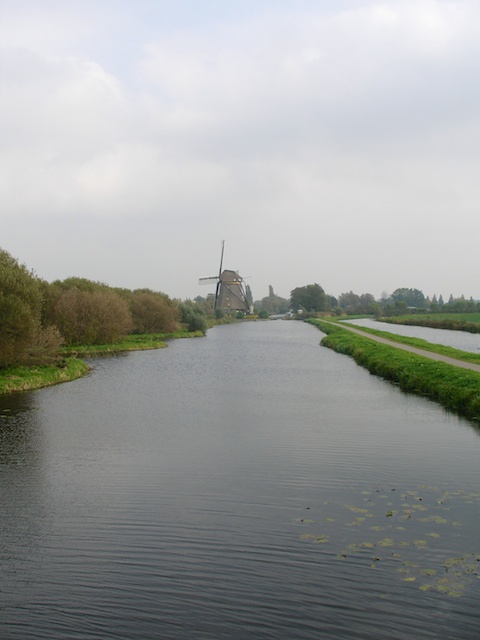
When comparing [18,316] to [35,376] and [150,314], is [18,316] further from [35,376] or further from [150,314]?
[150,314]

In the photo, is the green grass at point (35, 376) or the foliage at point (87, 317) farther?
the foliage at point (87, 317)

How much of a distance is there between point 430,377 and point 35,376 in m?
16.2

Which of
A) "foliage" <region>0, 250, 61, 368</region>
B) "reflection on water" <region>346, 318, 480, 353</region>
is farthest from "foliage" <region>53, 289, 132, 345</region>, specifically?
"reflection on water" <region>346, 318, 480, 353</region>

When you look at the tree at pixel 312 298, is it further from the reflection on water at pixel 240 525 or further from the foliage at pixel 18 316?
the reflection on water at pixel 240 525

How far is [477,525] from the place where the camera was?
830 centimetres

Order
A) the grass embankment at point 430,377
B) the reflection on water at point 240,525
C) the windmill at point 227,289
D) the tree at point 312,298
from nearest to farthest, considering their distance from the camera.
→ 1. the reflection on water at point 240,525
2. the grass embankment at point 430,377
3. the windmill at point 227,289
4. the tree at point 312,298

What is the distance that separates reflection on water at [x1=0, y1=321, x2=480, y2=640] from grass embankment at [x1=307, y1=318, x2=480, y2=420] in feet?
3.42

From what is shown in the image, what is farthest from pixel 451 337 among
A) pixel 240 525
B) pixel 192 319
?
pixel 240 525

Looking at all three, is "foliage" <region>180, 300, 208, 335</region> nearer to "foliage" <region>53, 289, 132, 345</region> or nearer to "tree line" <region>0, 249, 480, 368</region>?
"tree line" <region>0, 249, 480, 368</region>

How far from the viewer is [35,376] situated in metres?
25.7

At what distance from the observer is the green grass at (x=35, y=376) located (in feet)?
78.0

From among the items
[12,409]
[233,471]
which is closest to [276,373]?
[12,409]

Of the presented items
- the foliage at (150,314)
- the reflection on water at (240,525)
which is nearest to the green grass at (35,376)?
the reflection on water at (240,525)

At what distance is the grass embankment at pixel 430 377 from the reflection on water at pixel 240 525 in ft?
3.42
